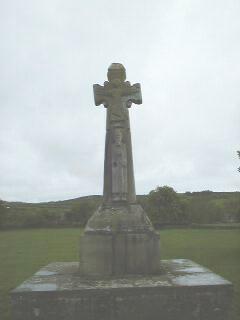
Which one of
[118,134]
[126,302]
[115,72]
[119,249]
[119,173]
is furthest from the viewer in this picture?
[115,72]

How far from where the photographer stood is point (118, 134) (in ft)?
26.3

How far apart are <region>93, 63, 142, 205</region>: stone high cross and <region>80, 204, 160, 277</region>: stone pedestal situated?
0.57 meters

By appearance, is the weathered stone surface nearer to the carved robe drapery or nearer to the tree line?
the carved robe drapery

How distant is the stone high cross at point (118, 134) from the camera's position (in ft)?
25.9

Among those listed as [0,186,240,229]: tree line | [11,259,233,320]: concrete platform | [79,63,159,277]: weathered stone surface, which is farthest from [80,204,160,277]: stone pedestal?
[0,186,240,229]: tree line

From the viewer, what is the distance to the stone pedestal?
7273 millimetres

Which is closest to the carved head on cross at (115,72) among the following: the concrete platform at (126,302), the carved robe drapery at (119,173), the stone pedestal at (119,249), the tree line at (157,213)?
the carved robe drapery at (119,173)

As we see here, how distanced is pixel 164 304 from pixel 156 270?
1094 mm

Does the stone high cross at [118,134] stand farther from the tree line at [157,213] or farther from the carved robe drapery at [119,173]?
the tree line at [157,213]

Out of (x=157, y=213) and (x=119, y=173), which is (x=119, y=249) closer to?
(x=119, y=173)

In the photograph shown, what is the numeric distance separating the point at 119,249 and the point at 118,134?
1990 millimetres

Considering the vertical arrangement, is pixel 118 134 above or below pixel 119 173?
above

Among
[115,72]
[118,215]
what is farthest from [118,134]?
[118,215]

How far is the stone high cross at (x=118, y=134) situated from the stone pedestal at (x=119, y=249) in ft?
1.89
